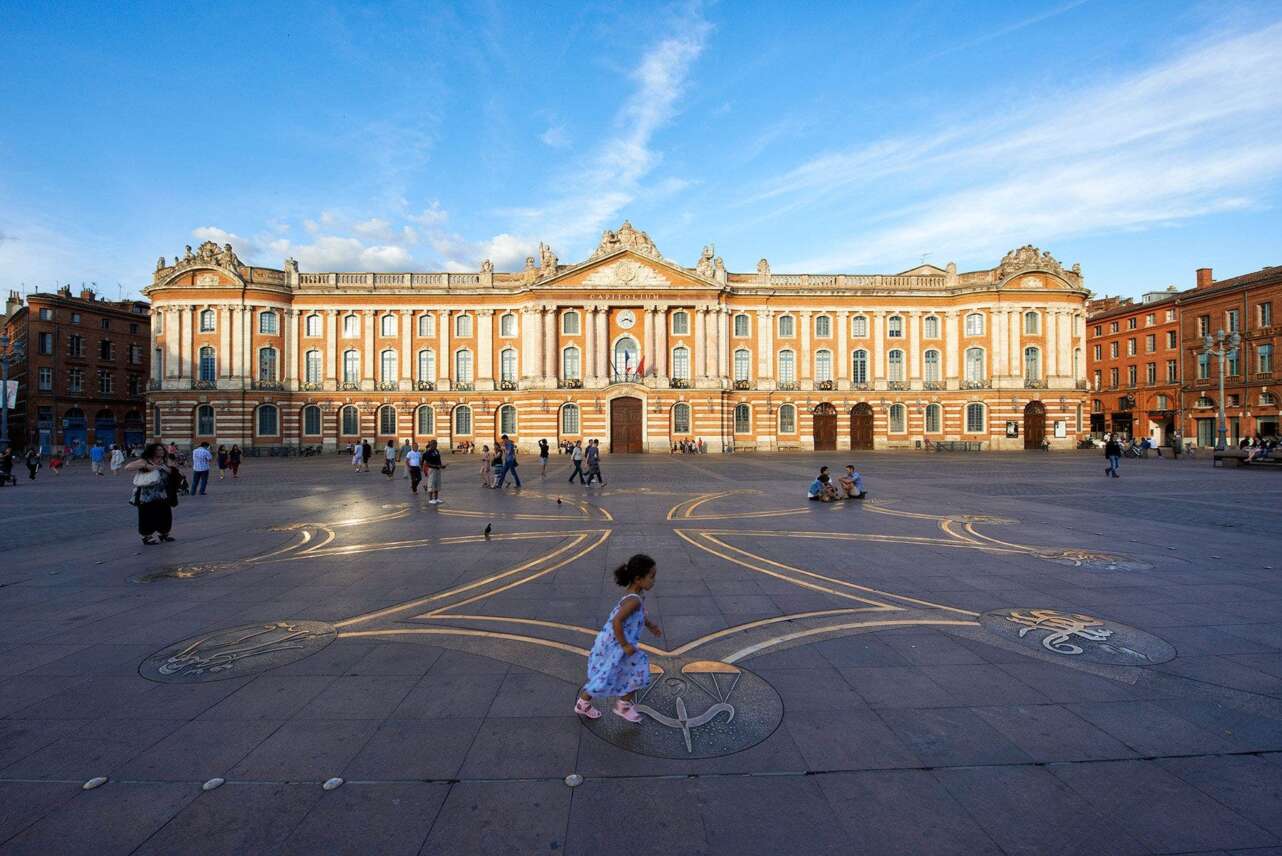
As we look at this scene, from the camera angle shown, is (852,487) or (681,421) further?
(681,421)

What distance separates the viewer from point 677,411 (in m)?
48.2

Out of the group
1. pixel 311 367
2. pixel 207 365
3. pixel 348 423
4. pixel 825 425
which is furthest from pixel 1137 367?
pixel 207 365

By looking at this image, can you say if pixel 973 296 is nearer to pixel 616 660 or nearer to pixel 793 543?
pixel 793 543

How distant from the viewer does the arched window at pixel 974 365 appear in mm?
50219

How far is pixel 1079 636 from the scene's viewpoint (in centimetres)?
590

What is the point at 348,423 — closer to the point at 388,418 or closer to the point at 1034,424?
the point at 388,418

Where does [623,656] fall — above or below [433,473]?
below

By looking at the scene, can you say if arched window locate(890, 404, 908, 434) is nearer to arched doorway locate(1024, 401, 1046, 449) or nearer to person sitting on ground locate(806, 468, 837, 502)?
arched doorway locate(1024, 401, 1046, 449)

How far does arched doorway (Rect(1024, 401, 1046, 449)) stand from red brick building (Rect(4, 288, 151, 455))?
3142 inches

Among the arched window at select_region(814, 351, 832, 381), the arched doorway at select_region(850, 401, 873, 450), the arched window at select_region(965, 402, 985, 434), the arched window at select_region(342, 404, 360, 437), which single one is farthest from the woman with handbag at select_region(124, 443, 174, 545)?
the arched window at select_region(965, 402, 985, 434)

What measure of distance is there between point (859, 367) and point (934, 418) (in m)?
7.71

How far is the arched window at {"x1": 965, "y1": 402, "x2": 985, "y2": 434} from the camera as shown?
49875mm

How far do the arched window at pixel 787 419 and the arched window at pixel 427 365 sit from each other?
30.0 meters

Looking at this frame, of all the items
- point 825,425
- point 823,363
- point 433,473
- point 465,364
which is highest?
point 465,364
